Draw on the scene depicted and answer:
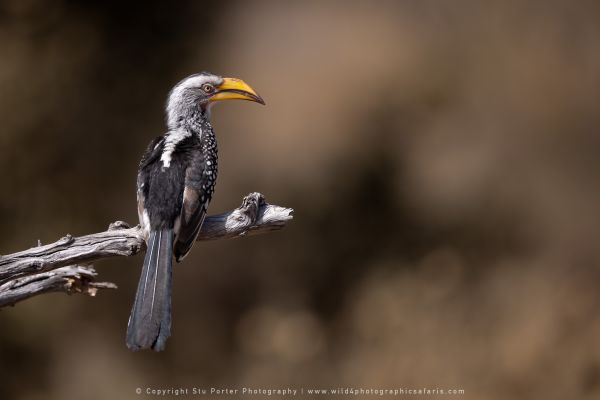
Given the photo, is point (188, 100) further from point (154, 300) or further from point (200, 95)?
point (154, 300)

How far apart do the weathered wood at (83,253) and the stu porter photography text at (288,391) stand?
445 cm

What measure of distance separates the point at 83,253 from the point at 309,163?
6.80 metres

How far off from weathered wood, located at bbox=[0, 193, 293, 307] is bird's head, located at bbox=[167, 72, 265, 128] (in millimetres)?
1211

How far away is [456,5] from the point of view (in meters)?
12.0

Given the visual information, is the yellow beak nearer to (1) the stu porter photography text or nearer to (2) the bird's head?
(2) the bird's head

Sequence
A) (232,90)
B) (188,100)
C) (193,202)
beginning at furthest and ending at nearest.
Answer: (232,90) → (188,100) → (193,202)

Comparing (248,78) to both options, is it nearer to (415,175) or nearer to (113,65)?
(113,65)

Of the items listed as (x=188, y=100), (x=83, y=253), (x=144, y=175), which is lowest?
(x=83, y=253)

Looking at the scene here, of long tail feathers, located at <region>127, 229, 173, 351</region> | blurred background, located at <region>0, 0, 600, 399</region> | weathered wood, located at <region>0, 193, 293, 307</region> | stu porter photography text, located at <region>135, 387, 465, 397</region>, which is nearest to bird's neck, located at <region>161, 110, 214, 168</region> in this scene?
weathered wood, located at <region>0, 193, 293, 307</region>

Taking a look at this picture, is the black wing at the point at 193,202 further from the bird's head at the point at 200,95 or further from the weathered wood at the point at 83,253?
the bird's head at the point at 200,95

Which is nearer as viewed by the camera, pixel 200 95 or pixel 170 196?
pixel 170 196

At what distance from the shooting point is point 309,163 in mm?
11672

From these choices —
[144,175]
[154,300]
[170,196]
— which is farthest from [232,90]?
[154,300]

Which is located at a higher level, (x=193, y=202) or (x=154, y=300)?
(x=193, y=202)
